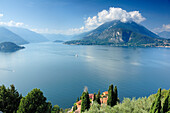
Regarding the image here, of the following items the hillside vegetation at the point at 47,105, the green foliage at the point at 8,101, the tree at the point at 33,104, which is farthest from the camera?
the green foliage at the point at 8,101

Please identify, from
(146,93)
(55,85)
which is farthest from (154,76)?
(55,85)

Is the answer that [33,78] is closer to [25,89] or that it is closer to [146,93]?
[25,89]

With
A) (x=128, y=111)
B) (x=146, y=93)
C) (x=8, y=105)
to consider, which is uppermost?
(x=128, y=111)

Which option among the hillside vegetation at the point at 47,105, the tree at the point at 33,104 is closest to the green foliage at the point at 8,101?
the hillside vegetation at the point at 47,105

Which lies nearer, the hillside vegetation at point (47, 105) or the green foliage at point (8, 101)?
the hillside vegetation at point (47, 105)

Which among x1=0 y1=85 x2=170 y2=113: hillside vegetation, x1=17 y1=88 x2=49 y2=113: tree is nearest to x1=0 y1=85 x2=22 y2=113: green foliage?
x1=0 y1=85 x2=170 y2=113: hillside vegetation

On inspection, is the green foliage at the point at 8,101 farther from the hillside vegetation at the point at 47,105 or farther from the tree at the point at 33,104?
the tree at the point at 33,104

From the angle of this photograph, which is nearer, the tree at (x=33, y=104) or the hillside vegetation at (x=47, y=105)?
the hillside vegetation at (x=47, y=105)

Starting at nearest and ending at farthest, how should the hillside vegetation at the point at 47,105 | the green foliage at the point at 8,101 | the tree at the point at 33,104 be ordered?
1. the hillside vegetation at the point at 47,105
2. the tree at the point at 33,104
3. the green foliage at the point at 8,101
